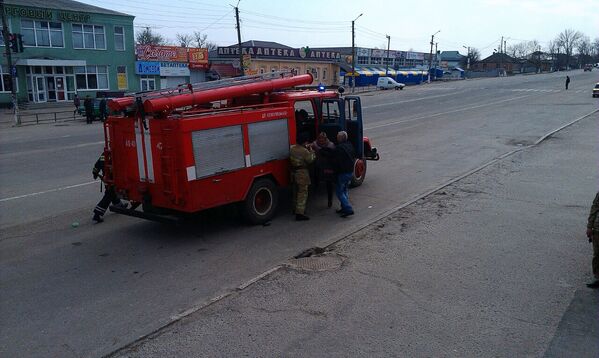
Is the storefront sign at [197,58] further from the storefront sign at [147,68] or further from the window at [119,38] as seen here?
the window at [119,38]

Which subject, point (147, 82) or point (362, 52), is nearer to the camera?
point (147, 82)

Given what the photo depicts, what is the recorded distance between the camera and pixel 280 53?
66688 millimetres

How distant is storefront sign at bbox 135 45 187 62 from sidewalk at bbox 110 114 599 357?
45.4 m

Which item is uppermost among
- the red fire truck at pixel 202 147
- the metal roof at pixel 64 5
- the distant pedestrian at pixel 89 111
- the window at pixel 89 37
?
the metal roof at pixel 64 5

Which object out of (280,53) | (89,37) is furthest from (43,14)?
(280,53)

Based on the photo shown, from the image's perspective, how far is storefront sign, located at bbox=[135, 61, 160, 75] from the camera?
48438 mm

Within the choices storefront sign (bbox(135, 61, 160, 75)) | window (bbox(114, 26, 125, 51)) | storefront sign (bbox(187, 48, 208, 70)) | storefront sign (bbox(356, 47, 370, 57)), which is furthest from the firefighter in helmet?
storefront sign (bbox(356, 47, 370, 57))

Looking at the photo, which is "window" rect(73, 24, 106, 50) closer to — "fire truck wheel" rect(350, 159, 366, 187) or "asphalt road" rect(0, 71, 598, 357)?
"asphalt road" rect(0, 71, 598, 357)

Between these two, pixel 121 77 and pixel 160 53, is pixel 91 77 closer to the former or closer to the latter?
pixel 121 77

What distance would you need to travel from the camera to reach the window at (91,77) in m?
44.8

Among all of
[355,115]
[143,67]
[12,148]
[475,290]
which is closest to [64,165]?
[12,148]

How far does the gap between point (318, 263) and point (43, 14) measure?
143ft

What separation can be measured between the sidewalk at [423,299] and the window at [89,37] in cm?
4316

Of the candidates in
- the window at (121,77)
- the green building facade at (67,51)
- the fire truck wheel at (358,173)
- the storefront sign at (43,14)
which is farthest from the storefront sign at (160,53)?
the fire truck wheel at (358,173)
